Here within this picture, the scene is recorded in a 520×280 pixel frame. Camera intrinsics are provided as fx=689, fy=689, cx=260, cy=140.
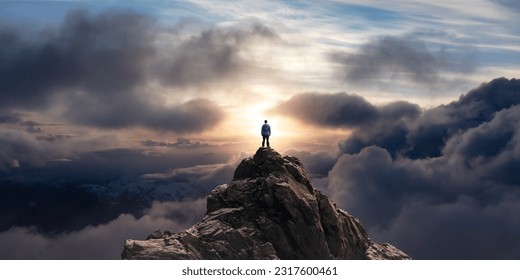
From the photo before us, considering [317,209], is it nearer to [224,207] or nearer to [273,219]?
[273,219]

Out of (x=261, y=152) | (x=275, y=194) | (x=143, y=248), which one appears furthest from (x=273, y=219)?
(x=143, y=248)

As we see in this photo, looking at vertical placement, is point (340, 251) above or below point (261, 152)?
below

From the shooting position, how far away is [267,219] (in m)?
141

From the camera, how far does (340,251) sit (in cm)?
14675

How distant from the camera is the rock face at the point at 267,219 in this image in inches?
5394

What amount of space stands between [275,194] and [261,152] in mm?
9490

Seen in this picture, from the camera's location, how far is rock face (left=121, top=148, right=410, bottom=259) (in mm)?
137000

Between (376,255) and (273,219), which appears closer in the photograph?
(273,219)

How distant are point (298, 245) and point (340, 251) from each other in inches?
421

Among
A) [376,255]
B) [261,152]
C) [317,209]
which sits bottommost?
[376,255]

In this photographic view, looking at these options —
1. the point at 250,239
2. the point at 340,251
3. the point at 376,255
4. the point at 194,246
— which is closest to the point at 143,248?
the point at 194,246
